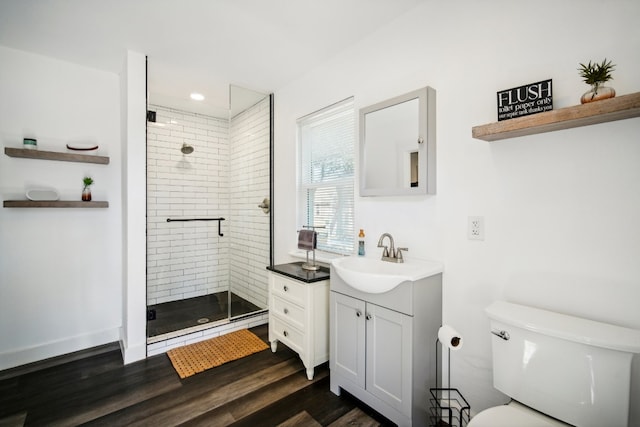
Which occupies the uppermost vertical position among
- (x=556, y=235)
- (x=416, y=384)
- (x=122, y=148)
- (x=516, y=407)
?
(x=122, y=148)

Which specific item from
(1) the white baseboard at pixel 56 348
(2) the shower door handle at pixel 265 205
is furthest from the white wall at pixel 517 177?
(1) the white baseboard at pixel 56 348

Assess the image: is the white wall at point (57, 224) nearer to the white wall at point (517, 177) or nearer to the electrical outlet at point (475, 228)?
the white wall at point (517, 177)

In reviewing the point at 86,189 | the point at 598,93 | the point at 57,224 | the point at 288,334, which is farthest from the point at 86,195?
the point at 598,93

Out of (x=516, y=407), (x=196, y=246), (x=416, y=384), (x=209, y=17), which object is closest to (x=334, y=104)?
(x=209, y=17)

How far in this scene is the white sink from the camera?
5.15 ft

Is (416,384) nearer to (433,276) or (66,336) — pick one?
(433,276)

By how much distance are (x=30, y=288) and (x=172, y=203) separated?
5.29 ft

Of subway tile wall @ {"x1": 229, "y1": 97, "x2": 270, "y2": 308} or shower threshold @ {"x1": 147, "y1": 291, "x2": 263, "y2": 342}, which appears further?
subway tile wall @ {"x1": 229, "y1": 97, "x2": 270, "y2": 308}

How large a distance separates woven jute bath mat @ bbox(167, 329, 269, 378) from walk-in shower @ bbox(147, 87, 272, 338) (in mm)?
246

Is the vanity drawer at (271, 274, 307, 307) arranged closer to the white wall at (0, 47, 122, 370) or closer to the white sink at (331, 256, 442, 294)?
the white sink at (331, 256, 442, 294)

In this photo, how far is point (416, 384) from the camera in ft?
5.16

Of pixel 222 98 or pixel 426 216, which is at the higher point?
pixel 222 98

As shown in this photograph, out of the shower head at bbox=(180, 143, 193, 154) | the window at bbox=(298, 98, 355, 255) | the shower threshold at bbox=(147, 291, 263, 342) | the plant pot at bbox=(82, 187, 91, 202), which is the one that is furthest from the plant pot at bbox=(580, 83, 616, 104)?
the shower head at bbox=(180, 143, 193, 154)

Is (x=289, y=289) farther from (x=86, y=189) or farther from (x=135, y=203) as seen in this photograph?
(x=86, y=189)
